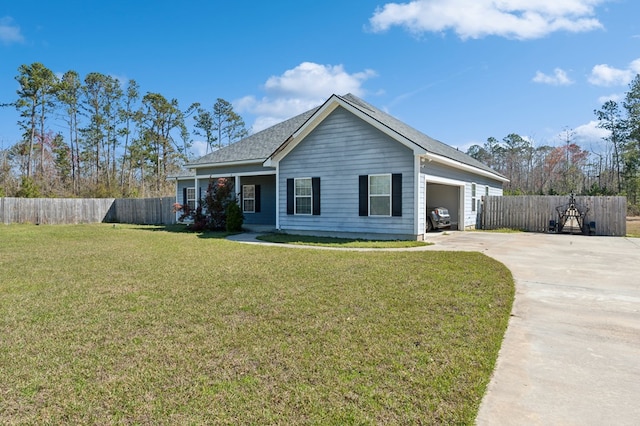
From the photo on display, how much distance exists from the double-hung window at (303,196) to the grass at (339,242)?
44.2 inches

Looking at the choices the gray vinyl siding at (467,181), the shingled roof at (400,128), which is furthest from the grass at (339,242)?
the shingled roof at (400,128)

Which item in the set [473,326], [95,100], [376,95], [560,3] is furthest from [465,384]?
[95,100]

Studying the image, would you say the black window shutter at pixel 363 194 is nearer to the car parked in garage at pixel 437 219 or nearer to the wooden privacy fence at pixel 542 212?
the car parked in garage at pixel 437 219

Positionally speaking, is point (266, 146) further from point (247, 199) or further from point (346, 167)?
point (346, 167)

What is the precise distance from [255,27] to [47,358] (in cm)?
1509

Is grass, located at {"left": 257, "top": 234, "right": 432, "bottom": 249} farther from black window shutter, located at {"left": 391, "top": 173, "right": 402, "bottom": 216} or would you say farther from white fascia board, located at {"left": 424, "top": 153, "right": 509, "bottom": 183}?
white fascia board, located at {"left": 424, "top": 153, "right": 509, "bottom": 183}

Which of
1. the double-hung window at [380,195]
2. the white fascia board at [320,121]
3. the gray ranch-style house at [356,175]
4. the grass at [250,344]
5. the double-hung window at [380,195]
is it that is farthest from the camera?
the double-hung window at [380,195]

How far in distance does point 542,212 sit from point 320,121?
35.7 feet

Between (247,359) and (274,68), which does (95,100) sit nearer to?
(274,68)

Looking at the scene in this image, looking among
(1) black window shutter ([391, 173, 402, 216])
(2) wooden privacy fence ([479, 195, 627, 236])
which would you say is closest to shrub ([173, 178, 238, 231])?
(1) black window shutter ([391, 173, 402, 216])

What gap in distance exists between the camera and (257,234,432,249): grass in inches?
436

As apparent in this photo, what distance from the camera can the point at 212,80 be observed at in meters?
25.0

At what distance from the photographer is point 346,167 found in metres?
13.4

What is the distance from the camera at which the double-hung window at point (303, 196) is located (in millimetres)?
14344
